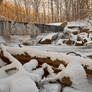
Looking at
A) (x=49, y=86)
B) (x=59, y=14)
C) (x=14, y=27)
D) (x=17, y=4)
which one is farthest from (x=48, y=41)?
(x=17, y=4)

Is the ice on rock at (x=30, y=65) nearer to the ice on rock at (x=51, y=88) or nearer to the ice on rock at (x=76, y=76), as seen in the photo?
the ice on rock at (x=51, y=88)

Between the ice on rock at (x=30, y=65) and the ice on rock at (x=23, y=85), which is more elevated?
the ice on rock at (x=30, y=65)

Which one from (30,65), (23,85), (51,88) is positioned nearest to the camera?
(23,85)

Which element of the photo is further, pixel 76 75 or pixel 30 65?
pixel 30 65

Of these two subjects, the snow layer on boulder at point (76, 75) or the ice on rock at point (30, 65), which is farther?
the ice on rock at point (30, 65)

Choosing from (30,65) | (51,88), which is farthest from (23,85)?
(30,65)

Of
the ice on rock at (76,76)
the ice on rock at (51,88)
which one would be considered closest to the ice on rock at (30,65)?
the ice on rock at (51,88)

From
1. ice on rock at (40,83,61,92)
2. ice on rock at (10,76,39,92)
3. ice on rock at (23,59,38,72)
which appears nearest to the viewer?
ice on rock at (10,76,39,92)

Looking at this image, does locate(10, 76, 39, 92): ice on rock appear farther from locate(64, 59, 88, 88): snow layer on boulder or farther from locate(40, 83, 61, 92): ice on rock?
locate(64, 59, 88, 88): snow layer on boulder

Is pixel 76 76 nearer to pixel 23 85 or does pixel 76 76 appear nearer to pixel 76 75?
pixel 76 75

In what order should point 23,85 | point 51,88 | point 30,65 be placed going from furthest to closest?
point 30,65, point 51,88, point 23,85

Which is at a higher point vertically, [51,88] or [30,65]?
[30,65]

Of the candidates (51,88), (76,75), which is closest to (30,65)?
(51,88)

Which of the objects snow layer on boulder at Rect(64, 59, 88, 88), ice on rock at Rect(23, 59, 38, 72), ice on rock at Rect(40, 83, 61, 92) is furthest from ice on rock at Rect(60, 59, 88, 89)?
ice on rock at Rect(23, 59, 38, 72)
